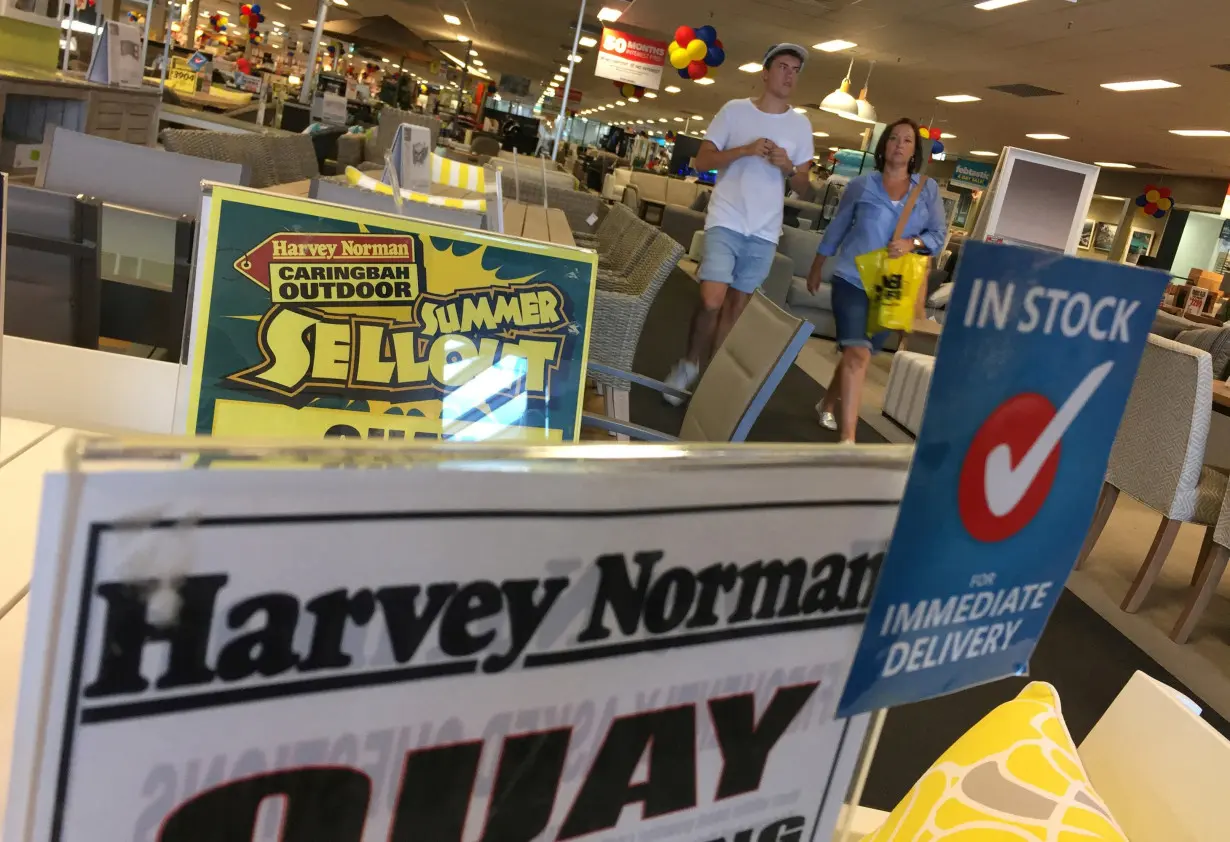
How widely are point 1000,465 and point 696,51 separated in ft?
35.9

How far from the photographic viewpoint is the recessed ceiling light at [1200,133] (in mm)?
11852

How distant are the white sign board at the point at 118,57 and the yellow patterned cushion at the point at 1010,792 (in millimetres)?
6425

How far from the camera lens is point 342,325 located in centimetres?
99

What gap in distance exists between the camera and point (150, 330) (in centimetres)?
254

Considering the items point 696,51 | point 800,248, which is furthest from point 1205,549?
point 696,51

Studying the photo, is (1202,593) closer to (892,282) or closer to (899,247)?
(892,282)

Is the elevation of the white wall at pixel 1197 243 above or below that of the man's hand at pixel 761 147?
above

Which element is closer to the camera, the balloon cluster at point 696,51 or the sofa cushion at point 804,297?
the sofa cushion at point 804,297

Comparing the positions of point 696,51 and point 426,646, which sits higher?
point 696,51

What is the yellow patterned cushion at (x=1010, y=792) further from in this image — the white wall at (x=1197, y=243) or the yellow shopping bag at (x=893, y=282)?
the white wall at (x=1197, y=243)

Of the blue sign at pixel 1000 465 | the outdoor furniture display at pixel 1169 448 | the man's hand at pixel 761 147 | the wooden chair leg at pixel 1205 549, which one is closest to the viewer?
the blue sign at pixel 1000 465

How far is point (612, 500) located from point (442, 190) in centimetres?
336

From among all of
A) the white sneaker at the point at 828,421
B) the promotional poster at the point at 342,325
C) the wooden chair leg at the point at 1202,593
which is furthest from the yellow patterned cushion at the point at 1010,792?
the white sneaker at the point at 828,421

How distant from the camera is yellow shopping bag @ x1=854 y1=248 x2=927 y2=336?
3740 millimetres
